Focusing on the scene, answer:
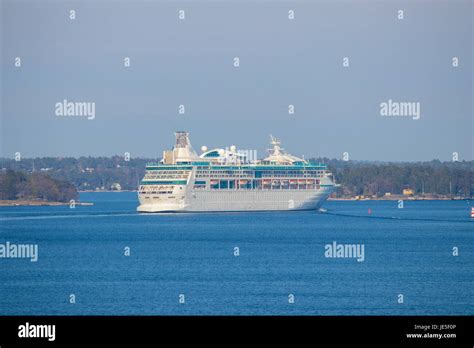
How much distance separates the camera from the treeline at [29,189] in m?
149

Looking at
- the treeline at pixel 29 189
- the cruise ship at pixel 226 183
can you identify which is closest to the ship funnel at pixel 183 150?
the cruise ship at pixel 226 183

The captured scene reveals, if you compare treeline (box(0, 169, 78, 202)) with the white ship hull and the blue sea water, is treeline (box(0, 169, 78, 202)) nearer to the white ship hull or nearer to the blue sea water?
the white ship hull

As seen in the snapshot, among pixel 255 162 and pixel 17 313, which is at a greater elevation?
pixel 255 162

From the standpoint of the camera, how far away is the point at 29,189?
491 feet

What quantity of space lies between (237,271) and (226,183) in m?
55.6

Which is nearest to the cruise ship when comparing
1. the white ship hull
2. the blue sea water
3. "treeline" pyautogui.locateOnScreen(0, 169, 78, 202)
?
the white ship hull

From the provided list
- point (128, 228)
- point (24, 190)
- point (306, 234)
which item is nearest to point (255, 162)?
point (128, 228)

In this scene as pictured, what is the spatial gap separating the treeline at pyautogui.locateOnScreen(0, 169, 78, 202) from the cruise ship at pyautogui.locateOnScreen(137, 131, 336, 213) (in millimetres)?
43492

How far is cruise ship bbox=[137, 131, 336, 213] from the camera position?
101500 mm

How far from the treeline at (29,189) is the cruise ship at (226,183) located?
4349 cm

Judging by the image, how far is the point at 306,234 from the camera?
73938mm
